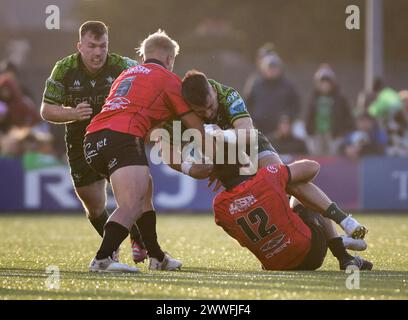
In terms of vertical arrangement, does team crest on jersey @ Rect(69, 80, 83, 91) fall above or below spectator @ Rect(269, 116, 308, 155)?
above

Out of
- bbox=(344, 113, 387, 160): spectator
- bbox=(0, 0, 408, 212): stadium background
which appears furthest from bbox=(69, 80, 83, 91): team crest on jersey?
bbox=(0, 0, 408, 212): stadium background

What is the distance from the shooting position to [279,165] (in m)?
9.05

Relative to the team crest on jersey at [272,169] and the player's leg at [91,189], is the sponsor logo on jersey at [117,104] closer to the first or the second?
the team crest on jersey at [272,169]

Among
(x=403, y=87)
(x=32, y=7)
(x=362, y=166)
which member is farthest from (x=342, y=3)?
(x=362, y=166)

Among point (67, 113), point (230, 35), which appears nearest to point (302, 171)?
point (67, 113)

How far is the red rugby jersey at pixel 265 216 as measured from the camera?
8812 mm

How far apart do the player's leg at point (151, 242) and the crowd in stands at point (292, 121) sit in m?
9.13

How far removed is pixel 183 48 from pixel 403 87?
238 inches

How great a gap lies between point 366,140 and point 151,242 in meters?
10.3

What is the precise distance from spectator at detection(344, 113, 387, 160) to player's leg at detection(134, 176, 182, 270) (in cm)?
989

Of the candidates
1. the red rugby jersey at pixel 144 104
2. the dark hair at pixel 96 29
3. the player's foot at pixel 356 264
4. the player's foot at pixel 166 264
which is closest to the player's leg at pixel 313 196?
the player's foot at pixel 356 264

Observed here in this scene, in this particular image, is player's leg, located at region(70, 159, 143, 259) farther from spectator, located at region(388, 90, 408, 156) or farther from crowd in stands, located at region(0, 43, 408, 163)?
spectator, located at region(388, 90, 408, 156)

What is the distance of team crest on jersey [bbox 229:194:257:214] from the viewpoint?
8.80 meters

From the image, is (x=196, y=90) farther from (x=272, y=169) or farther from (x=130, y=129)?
(x=272, y=169)
